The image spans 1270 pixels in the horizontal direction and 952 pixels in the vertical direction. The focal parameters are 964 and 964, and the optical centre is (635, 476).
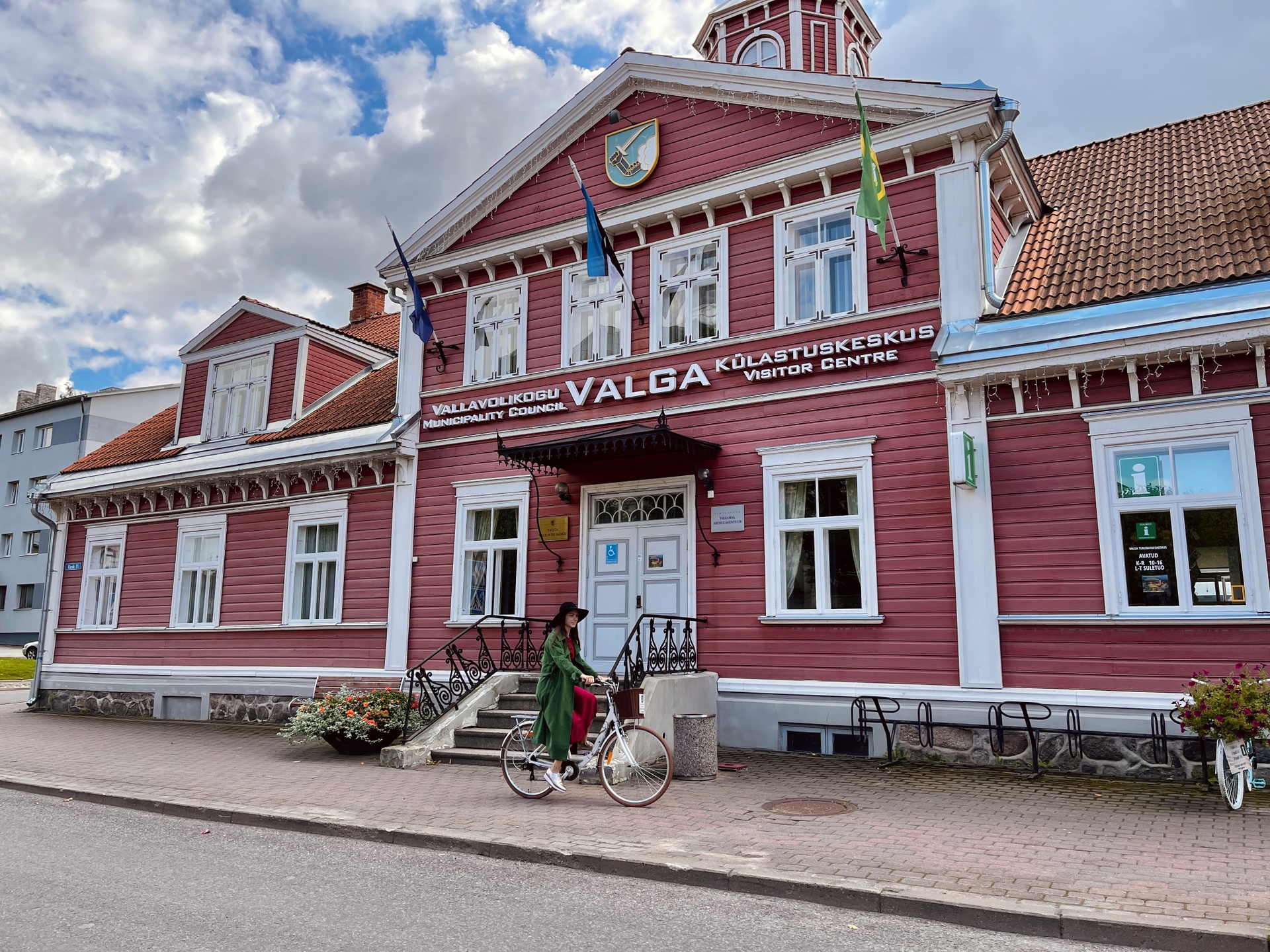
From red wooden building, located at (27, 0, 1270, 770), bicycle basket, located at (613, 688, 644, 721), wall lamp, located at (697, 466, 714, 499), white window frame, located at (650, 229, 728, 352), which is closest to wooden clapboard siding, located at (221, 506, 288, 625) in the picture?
red wooden building, located at (27, 0, 1270, 770)

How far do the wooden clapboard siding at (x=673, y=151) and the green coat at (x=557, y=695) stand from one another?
25.0 ft

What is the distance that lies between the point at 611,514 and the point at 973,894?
891 cm

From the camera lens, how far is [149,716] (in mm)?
18609

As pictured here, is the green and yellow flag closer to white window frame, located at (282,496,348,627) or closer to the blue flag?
the blue flag

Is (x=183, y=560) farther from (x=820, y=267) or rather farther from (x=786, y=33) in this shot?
(x=786, y=33)

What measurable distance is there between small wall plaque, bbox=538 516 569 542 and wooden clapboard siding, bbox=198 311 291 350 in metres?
8.72

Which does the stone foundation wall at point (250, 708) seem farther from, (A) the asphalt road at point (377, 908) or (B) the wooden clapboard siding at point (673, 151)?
(A) the asphalt road at point (377, 908)

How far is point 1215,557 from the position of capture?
9.80 meters

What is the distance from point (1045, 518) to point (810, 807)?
14.4 ft

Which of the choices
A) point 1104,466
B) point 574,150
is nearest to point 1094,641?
point 1104,466

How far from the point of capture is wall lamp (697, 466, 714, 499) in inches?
508

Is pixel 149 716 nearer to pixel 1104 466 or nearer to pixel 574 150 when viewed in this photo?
pixel 574 150

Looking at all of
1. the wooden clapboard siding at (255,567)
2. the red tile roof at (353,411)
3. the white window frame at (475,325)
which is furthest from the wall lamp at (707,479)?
the wooden clapboard siding at (255,567)

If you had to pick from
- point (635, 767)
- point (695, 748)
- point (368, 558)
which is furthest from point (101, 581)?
point (635, 767)
